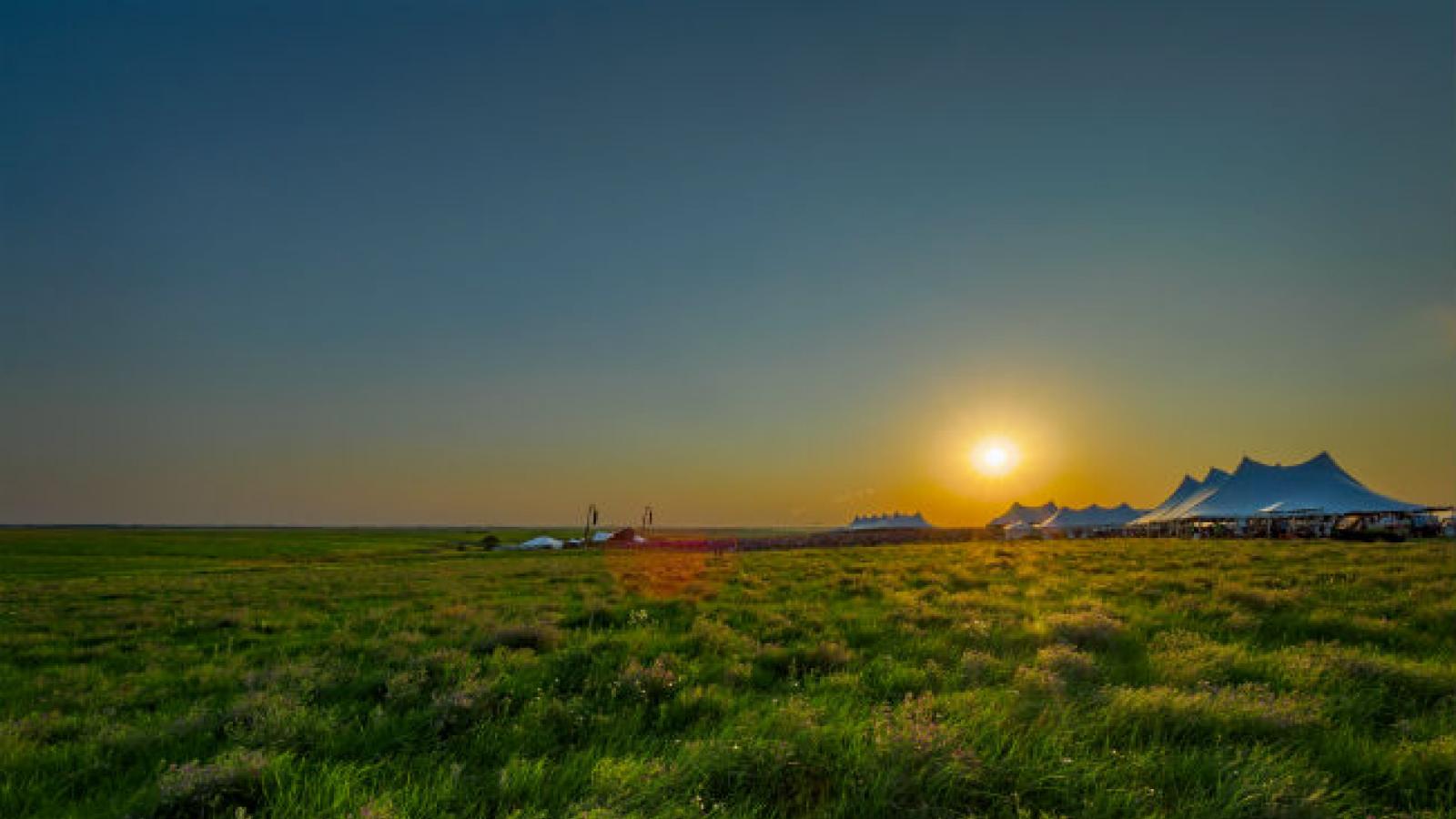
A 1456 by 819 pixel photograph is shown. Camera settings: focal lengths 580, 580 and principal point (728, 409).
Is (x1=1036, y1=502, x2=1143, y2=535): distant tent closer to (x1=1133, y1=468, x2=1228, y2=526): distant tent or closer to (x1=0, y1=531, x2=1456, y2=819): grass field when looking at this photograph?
(x1=1133, y1=468, x2=1228, y2=526): distant tent

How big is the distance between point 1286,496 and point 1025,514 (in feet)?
255

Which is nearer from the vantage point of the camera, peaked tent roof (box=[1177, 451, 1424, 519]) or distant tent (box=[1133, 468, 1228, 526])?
peaked tent roof (box=[1177, 451, 1424, 519])

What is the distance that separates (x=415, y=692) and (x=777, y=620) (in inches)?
214

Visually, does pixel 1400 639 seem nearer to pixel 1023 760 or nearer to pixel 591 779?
pixel 1023 760

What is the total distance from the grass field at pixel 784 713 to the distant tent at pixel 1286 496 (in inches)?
2082

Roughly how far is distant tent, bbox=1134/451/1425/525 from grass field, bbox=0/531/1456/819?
52880 mm

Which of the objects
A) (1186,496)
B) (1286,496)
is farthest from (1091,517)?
(1286,496)

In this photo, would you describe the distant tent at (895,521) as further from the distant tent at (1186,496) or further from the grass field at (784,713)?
the grass field at (784,713)

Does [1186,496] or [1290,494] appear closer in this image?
[1290,494]

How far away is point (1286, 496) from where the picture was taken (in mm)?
53188

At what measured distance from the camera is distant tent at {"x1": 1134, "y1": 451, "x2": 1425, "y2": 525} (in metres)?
48.4

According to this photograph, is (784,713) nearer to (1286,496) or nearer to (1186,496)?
(1286,496)

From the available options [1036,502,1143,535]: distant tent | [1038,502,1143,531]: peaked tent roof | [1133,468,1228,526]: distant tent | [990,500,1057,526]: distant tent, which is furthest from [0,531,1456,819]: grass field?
[990,500,1057,526]: distant tent

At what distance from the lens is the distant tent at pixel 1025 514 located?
123 meters
